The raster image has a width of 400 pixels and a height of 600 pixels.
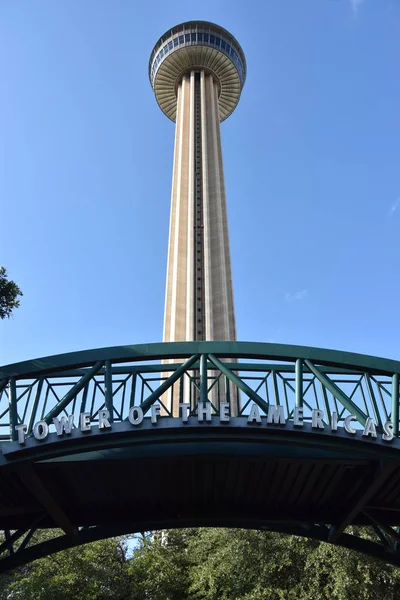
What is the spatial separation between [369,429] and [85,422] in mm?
6166

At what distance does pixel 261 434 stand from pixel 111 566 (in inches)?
767

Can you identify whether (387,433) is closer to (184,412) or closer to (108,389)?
(184,412)

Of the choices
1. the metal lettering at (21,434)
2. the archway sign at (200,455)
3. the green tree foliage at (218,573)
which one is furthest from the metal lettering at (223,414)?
the green tree foliage at (218,573)

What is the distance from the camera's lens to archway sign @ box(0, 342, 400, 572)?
40.9 ft

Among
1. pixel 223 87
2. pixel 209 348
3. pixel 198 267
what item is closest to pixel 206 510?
pixel 209 348

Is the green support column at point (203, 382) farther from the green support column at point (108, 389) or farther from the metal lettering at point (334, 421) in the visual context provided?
the metal lettering at point (334, 421)

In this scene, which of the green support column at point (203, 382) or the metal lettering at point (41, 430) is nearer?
the metal lettering at point (41, 430)

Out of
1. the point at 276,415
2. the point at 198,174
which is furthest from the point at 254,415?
the point at 198,174

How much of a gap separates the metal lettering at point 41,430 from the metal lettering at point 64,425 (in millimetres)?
217

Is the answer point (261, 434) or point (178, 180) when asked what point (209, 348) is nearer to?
point (261, 434)

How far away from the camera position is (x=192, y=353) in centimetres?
1348

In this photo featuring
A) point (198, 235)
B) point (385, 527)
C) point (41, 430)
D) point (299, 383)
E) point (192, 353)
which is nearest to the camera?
point (41, 430)

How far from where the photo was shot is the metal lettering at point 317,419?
1247 cm

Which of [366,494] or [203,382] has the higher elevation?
[203,382]
